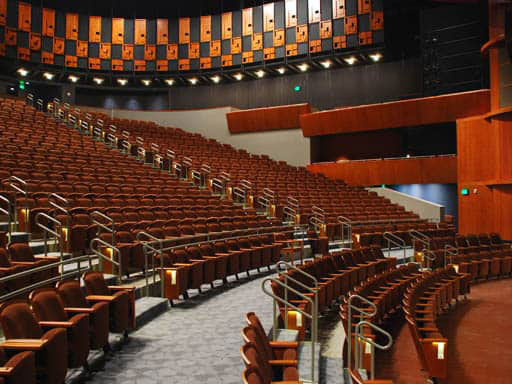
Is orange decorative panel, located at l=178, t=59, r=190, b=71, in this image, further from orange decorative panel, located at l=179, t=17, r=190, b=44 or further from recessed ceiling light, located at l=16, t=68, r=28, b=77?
recessed ceiling light, located at l=16, t=68, r=28, b=77

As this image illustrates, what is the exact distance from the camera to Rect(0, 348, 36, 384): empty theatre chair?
1.65m

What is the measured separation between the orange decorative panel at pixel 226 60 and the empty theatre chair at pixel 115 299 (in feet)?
35.4

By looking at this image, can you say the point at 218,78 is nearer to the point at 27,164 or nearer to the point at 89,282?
the point at 27,164

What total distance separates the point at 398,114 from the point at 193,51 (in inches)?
228

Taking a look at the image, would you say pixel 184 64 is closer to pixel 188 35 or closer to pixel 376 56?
pixel 188 35

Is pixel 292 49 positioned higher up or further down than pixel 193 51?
further down

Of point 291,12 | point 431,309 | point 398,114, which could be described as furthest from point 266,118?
point 431,309

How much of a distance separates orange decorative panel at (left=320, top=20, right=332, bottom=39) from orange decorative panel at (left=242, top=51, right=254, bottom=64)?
1.88 meters

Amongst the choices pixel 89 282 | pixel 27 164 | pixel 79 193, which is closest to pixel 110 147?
pixel 27 164

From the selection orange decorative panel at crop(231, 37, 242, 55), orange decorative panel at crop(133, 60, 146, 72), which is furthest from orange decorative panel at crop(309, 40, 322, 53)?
orange decorative panel at crop(133, 60, 146, 72)

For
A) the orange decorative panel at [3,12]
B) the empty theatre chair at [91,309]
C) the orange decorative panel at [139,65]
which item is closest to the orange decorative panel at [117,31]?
the orange decorative panel at [139,65]

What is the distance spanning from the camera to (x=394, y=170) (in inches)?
422

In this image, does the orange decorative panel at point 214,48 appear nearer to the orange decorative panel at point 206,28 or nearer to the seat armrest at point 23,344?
the orange decorative panel at point 206,28

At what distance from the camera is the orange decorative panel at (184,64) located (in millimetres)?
13367
